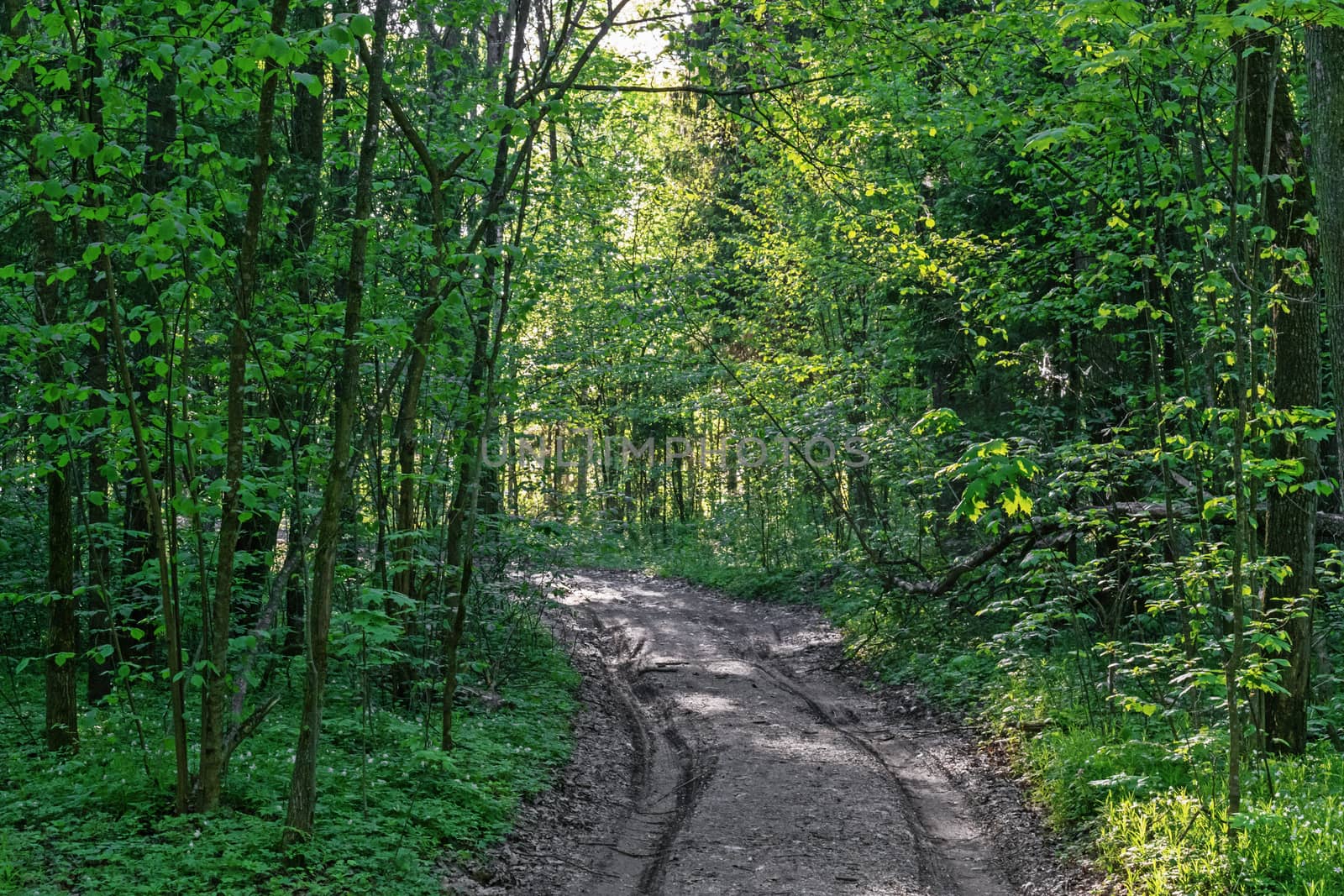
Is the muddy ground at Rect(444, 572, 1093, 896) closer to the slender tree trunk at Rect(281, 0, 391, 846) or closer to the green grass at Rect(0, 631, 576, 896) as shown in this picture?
the green grass at Rect(0, 631, 576, 896)

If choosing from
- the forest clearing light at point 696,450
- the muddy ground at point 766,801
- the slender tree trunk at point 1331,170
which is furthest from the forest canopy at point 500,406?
the forest clearing light at point 696,450

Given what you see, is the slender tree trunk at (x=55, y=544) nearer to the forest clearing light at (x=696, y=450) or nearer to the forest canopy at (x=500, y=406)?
the forest canopy at (x=500, y=406)

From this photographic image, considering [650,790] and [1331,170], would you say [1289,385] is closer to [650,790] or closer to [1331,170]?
[1331,170]

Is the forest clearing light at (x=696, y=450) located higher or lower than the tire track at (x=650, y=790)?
higher

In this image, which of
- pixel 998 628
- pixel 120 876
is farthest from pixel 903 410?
pixel 120 876

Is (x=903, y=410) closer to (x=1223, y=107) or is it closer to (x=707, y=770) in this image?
(x=1223, y=107)

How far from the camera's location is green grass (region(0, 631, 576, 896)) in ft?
15.5

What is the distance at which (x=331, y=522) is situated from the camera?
5203 mm

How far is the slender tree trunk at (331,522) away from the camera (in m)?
5.13

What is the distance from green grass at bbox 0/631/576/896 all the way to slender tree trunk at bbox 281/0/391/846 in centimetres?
29

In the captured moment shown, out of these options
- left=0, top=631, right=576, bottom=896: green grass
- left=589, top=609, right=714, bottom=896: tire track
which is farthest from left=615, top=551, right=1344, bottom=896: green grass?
left=0, top=631, right=576, bottom=896: green grass

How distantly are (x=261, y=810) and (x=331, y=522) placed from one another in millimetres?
1959

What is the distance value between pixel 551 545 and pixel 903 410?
24.1 ft

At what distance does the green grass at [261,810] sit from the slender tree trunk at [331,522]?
0.96 feet
